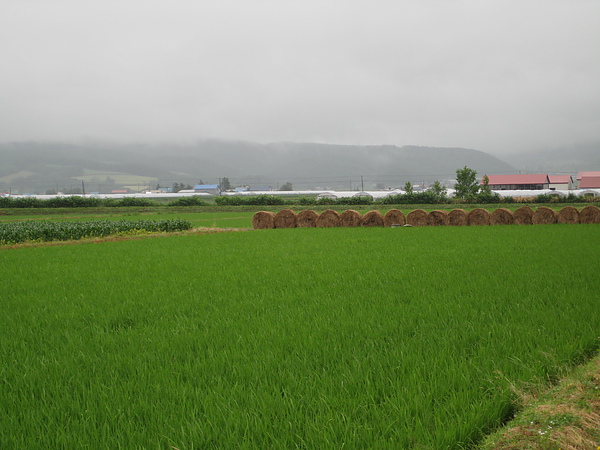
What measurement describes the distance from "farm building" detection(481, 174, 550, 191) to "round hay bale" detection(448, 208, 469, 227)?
252 feet

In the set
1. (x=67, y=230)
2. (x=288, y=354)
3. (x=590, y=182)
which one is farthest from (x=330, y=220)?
(x=590, y=182)

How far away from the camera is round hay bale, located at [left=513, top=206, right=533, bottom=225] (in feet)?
69.9

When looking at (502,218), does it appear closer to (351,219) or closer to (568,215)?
(568,215)

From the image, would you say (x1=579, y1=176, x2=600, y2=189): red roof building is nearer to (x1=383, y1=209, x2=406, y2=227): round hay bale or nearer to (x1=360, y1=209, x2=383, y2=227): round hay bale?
(x1=383, y1=209, x2=406, y2=227): round hay bale

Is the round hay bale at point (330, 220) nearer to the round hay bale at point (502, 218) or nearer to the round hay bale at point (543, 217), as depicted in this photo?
the round hay bale at point (502, 218)

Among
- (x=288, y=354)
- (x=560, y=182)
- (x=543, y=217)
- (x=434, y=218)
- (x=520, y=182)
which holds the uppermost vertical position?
(x=520, y=182)

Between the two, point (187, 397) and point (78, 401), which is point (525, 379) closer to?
point (187, 397)

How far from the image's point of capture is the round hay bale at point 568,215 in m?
20.8

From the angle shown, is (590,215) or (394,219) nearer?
(590,215)

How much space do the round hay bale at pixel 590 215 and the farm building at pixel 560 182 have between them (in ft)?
271

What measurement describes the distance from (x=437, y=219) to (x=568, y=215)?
6.18 metres

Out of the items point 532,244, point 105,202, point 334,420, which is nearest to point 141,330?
point 334,420

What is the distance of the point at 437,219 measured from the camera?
22.6m

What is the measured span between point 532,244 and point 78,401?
41.0ft
